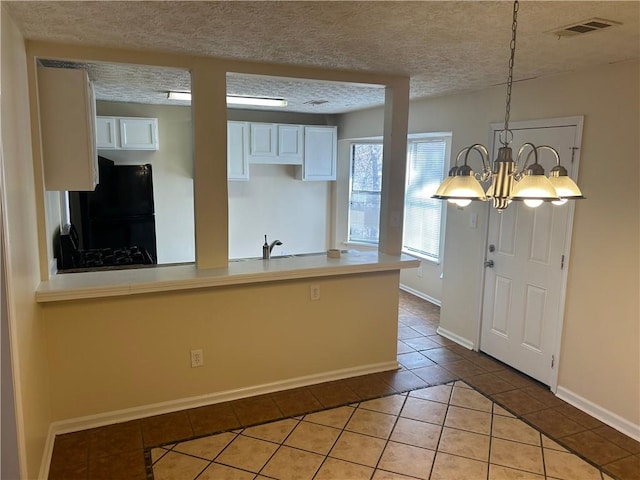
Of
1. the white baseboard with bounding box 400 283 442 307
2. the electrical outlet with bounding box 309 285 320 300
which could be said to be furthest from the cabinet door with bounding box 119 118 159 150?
the white baseboard with bounding box 400 283 442 307

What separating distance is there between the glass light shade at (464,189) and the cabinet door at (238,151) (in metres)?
4.23

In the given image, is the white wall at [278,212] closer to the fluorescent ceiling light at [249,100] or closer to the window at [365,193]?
the window at [365,193]

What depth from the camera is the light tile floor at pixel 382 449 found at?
8.28ft

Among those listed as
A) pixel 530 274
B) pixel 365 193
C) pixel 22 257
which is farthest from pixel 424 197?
pixel 22 257

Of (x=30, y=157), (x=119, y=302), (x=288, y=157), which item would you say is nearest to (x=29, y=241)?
(x=30, y=157)

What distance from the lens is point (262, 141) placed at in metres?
5.93

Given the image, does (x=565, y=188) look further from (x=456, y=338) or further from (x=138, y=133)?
(x=138, y=133)

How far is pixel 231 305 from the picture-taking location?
10.4ft

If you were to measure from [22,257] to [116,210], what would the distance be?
2.88 meters

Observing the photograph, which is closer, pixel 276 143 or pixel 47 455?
pixel 47 455

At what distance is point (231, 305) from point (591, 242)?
2.46 m

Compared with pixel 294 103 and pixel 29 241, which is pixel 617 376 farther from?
pixel 294 103

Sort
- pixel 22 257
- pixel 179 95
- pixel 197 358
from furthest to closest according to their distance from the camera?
pixel 179 95, pixel 197 358, pixel 22 257

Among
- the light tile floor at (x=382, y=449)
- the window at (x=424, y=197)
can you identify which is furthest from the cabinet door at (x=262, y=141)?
the light tile floor at (x=382, y=449)
